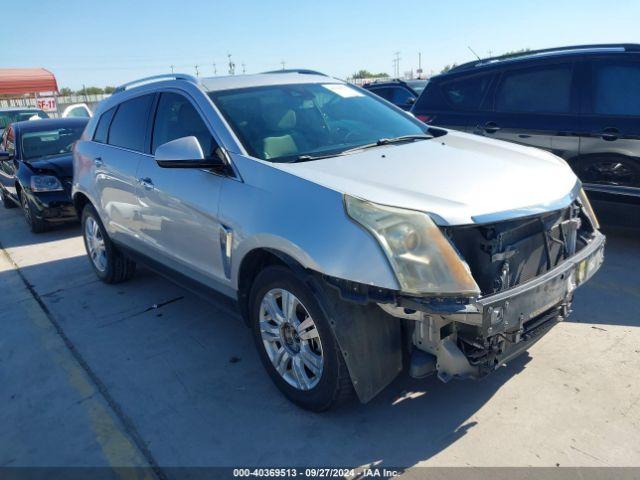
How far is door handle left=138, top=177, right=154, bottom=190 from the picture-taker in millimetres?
3982

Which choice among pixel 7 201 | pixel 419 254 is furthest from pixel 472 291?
pixel 7 201

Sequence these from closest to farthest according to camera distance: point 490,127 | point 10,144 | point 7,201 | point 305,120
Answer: point 305,120 < point 490,127 < point 10,144 < point 7,201

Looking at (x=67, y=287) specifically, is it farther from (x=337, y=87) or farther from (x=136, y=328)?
(x=337, y=87)

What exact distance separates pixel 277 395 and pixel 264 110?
1.84 metres

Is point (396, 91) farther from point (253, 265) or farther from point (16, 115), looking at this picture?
point (253, 265)

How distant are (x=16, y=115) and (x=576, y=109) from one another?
46.5 feet

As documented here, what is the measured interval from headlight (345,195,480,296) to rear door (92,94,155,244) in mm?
2454

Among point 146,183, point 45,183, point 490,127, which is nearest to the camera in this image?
point 146,183

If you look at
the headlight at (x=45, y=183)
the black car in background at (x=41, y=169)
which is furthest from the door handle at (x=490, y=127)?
the headlight at (x=45, y=183)

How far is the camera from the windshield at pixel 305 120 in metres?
3.30

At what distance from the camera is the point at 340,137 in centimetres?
356

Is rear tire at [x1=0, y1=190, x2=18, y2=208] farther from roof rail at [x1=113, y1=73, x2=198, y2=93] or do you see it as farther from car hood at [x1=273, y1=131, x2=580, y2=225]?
car hood at [x1=273, y1=131, x2=580, y2=225]

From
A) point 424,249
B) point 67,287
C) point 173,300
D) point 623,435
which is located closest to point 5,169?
point 67,287

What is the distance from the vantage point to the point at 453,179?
278cm
